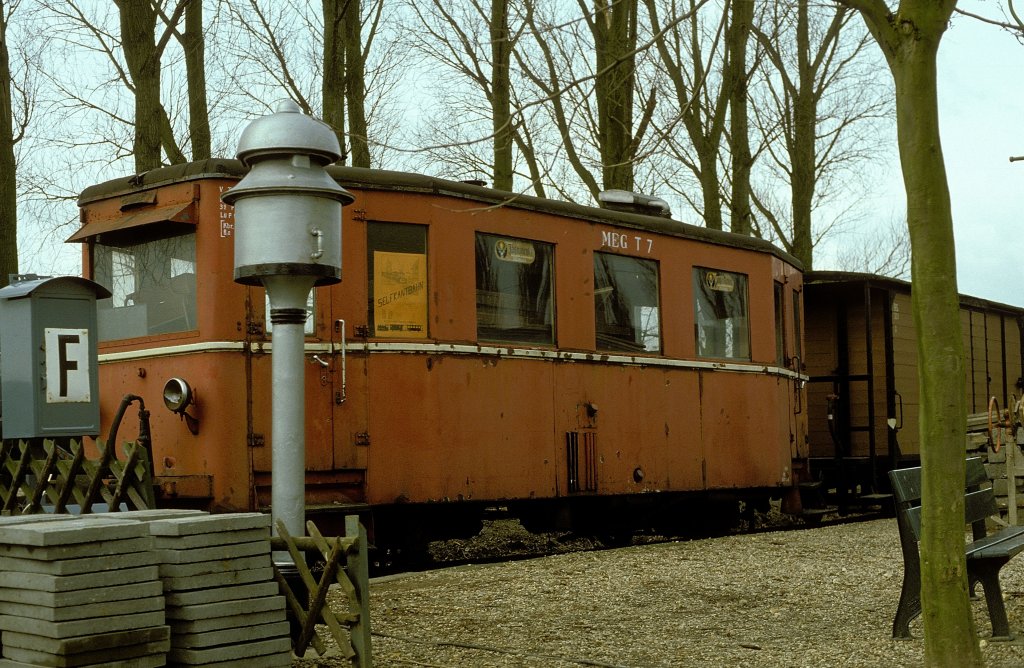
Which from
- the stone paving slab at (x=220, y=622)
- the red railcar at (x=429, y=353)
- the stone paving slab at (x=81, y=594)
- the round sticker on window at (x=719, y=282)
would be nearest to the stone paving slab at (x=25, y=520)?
the stone paving slab at (x=81, y=594)

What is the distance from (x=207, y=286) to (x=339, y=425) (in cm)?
134

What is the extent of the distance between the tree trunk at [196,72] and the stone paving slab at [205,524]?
11856 mm

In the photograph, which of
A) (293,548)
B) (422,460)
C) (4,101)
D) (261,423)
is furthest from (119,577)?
(4,101)

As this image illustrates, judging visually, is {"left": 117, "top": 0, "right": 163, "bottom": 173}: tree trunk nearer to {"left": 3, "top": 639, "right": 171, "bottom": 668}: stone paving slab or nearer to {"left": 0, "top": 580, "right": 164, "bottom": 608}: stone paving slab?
{"left": 0, "top": 580, "right": 164, "bottom": 608}: stone paving slab

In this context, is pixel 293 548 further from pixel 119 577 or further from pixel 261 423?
pixel 261 423

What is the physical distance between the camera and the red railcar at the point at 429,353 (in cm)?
893

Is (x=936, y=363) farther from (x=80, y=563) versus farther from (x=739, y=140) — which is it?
(x=739, y=140)

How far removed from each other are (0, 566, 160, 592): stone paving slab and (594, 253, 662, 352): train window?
6.54 metres

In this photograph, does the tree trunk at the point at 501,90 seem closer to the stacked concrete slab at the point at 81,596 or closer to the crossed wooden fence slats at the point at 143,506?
the crossed wooden fence slats at the point at 143,506

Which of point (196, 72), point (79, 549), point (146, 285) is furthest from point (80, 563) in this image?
point (196, 72)

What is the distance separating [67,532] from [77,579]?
0.59 feet

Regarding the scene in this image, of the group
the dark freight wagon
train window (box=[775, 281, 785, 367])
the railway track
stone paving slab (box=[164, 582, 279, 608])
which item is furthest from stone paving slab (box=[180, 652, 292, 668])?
the dark freight wagon

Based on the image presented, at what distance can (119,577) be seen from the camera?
4891 millimetres

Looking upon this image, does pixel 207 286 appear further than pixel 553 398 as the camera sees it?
No
